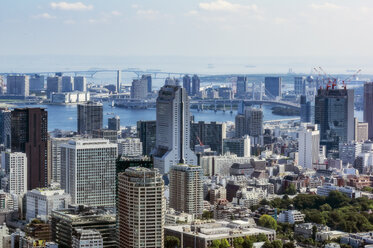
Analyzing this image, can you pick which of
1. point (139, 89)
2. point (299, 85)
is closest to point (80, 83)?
point (139, 89)

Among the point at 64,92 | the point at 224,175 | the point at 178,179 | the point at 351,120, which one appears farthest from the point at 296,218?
the point at 64,92

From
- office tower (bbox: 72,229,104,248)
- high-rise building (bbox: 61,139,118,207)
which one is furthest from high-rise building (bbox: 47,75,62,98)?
office tower (bbox: 72,229,104,248)

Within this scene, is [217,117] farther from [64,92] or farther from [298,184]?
[298,184]

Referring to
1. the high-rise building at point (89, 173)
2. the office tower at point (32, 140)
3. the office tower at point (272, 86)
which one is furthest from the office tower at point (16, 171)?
the office tower at point (272, 86)

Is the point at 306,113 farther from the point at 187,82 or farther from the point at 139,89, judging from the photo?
the point at 139,89

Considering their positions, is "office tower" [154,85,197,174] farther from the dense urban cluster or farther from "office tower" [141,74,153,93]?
"office tower" [141,74,153,93]
